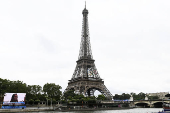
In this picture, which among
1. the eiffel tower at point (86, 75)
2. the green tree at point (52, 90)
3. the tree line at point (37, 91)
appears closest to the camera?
the tree line at point (37, 91)

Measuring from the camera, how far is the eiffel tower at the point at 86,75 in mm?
96312

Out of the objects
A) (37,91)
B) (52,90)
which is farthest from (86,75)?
(37,91)

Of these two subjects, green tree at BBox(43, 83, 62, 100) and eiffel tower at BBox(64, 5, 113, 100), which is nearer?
eiffel tower at BBox(64, 5, 113, 100)

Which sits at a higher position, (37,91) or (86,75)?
(86,75)

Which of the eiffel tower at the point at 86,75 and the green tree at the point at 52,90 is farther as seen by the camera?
the green tree at the point at 52,90

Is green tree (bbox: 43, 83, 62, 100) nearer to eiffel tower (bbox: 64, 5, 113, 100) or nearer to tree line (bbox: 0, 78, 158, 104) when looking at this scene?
tree line (bbox: 0, 78, 158, 104)

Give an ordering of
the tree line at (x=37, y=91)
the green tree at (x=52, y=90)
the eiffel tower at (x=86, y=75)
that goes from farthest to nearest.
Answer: the green tree at (x=52, y=90) < the eiffel tower at (x=86, y=75) < the tree line at (x=37, y=91)

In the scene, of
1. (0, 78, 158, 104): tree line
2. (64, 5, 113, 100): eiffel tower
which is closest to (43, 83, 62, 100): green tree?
(0, 78, 158, 104): tree line

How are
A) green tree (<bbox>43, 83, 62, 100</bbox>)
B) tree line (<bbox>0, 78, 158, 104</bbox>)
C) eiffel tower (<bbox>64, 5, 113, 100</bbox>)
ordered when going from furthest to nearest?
green tree (<bbox>43, 83, 62, 100</bbox>), eiffel tower (<bbox>64, 5, 113, 100</bbox>), tree line (<bbox>0, 78, 158, 104</bbox>)

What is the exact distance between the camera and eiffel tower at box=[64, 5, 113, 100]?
96312 millimetres

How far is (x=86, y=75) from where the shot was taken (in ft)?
337

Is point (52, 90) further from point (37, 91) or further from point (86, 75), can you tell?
point (86, 75)

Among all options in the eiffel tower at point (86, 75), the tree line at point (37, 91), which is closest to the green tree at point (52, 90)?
the tree line at point (37, 91)

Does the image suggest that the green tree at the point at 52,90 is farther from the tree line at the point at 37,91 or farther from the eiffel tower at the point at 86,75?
the eiffel tower at the point at 86,75
